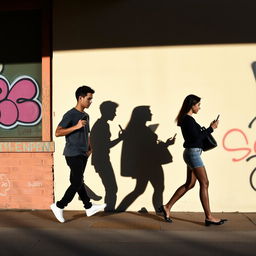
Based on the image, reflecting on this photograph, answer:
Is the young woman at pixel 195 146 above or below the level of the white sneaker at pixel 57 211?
above

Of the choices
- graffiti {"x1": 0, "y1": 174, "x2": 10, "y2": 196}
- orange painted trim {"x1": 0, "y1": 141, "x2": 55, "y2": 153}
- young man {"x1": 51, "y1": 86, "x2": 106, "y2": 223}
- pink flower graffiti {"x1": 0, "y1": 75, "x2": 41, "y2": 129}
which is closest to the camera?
young man {"x1": 51, "y1": 86, "x2": 106, "y2": 223}

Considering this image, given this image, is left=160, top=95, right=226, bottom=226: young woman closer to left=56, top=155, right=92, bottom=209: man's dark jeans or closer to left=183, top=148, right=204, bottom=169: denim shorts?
left=183, top=148, right=204, bottom=169: denim shorts

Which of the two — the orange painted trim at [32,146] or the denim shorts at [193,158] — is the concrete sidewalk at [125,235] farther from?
the orange painted trim at [32,146]

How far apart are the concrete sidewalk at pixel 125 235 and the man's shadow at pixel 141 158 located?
313mm

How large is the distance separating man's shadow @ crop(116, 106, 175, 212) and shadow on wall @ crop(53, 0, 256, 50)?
1.14 meters

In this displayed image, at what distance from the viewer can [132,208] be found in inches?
234

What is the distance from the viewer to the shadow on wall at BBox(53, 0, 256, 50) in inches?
225

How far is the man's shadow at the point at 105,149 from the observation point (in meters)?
5.98

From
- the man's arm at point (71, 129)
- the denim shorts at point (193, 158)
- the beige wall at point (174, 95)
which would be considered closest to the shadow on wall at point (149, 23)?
the beige wall at point (174, 95)

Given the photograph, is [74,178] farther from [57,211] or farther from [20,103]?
[20,103]

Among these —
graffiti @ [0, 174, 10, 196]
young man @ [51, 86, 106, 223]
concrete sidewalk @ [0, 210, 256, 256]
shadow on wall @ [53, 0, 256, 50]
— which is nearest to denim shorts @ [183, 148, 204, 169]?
concrete sidewalk @ [0, 210, 256, 256]

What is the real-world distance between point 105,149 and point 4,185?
1.71 m

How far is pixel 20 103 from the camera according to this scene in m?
6.37

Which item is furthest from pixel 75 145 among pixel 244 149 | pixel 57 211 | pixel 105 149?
pixel 244 149
